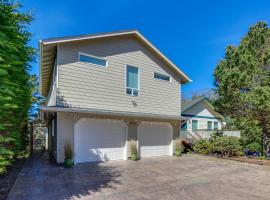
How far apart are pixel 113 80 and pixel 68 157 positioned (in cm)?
468

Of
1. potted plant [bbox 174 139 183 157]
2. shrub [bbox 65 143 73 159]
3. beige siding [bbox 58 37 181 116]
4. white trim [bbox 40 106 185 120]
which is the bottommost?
potted plant [bbox 174 139 183 157]

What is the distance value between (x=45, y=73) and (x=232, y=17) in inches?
506

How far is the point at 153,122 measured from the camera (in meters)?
14.8

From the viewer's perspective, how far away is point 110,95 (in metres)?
12.7

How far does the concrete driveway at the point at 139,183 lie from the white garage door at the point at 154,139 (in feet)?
11.5

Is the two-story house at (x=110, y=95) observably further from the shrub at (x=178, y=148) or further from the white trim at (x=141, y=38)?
the shrub at (x=178, y=148)

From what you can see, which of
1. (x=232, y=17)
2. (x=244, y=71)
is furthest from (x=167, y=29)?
(x=244, y=71)

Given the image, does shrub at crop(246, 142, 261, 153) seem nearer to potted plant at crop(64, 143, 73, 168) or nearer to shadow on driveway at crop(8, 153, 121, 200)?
shadow on driveway at crop(8, 153, 121, 200)

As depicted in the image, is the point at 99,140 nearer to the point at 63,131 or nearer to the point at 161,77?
the point at 63,131

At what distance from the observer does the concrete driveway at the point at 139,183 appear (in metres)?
6.41

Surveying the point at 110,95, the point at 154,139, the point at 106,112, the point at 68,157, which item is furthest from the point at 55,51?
the point at 154,139

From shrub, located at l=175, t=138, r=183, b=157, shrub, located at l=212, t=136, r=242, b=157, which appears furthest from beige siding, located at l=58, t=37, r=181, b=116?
shrub, located at l=212, t=136, r=242, b=157

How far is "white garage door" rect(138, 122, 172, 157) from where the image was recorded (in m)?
14.2

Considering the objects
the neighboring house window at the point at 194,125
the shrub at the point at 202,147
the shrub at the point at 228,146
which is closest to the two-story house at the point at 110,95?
the shrub at the point at 202,147
